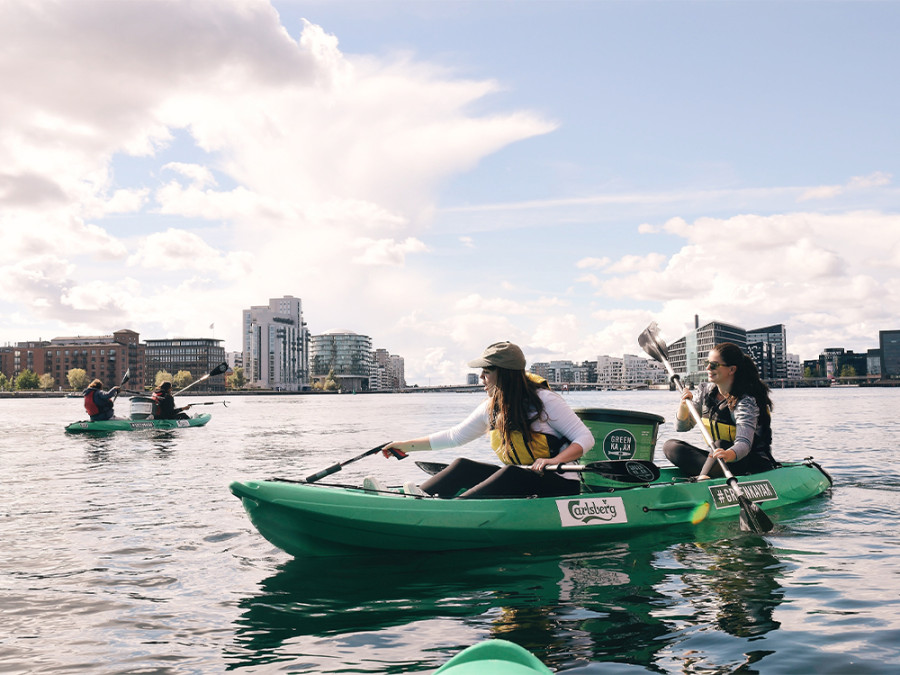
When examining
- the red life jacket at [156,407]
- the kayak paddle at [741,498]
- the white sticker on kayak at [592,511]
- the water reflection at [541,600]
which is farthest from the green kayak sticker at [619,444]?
the red life jacket at [156,407]

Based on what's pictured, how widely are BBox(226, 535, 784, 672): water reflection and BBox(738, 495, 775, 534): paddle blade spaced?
42cm

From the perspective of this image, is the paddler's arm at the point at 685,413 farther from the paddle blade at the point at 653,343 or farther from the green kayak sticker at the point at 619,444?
the paddle blade at the point at 653,343

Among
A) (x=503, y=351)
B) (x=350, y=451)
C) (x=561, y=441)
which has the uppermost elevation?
(x=503, y=351)

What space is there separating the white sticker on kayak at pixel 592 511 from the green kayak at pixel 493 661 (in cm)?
520

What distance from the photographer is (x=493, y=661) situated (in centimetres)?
211

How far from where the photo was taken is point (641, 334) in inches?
530

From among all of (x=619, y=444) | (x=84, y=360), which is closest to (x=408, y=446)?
(x=619, y=444)

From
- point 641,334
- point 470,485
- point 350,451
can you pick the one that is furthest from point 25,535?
point 350,451

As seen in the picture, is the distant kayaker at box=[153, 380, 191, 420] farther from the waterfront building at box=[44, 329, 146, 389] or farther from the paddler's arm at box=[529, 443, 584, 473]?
the waterfront building at box=[44, 329, 146, 389]

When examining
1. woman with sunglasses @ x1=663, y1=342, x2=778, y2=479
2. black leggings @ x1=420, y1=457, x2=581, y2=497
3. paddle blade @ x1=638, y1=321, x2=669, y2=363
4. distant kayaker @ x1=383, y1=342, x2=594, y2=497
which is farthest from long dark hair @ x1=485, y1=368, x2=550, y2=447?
paddle blade @ x1=638, y1=321, x2=669, y2=363

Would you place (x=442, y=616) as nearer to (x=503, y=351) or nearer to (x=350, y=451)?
(x=503, y=351)

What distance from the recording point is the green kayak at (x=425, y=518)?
6.48 metres

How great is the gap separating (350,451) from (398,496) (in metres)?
14.3

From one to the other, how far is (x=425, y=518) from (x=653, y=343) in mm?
7753
